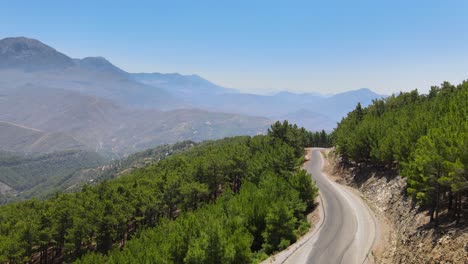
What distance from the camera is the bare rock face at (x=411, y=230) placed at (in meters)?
30.2

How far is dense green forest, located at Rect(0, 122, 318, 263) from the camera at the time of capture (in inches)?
1693

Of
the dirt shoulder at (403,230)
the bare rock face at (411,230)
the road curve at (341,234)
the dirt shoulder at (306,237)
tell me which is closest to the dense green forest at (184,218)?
the dirt shoulder at (306,237)

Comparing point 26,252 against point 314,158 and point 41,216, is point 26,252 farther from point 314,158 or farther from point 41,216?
point 314,158

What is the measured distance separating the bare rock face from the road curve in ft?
8.66

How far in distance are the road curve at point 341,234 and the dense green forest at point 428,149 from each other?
29.9 ft

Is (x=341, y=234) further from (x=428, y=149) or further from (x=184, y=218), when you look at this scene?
(x=184, y=218)

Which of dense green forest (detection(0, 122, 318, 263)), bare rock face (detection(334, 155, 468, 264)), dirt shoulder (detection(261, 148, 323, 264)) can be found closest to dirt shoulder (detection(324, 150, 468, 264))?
bare rock face (detection(334, 155, 468, 264))

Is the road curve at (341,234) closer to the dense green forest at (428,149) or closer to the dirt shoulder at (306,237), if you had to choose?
the dirt shoulder at (306,237)

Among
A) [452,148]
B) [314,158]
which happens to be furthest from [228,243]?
[314,158]

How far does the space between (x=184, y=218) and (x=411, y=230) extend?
33765mm

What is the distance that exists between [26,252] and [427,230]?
242 feet

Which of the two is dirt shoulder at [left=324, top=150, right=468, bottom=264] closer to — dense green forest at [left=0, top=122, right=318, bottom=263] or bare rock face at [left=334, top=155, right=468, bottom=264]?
bare rock face at [left=334, top=155, right=468, bottom=264]

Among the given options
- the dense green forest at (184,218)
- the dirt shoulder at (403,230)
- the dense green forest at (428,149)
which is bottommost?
the dense green forest at (184,218)

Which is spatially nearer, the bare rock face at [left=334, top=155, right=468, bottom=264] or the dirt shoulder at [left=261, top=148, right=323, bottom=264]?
the bare rock face at [left=334, top=155, right=468, bottom=264]
